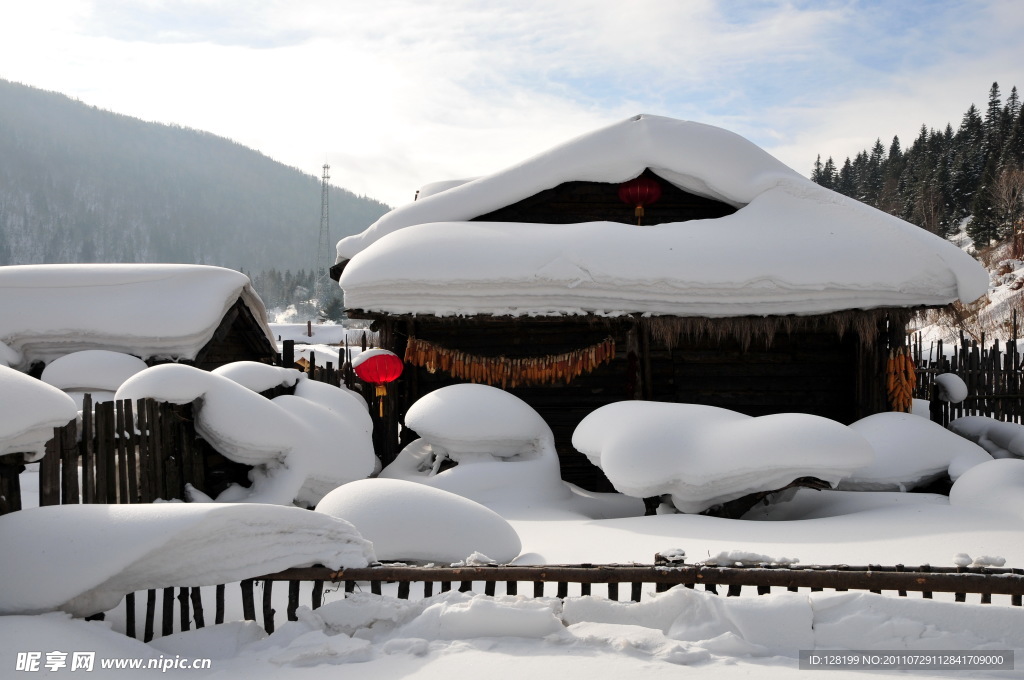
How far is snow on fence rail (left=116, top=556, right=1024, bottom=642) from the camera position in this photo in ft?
12.0

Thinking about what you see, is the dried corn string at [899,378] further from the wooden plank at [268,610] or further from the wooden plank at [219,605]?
the wooden plank at [219,605]

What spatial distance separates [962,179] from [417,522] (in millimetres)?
61458

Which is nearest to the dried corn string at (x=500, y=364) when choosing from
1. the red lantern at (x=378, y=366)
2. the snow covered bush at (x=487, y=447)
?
the red lantern at (x=378, y=366)

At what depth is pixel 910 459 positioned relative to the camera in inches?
317

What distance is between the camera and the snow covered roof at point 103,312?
12969mm

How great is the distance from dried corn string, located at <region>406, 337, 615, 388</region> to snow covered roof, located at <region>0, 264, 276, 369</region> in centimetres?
548

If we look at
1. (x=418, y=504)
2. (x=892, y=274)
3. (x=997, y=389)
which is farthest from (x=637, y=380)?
(x=997, y=389)

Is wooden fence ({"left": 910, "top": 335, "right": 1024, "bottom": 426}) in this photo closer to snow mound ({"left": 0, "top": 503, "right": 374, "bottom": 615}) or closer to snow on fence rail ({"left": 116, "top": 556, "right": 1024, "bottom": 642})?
snow on fence rail ({"left": 116, "top": 556, "right": 1024, "bottom": 642})

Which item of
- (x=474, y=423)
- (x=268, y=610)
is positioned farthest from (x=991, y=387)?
(x=268, y=610)

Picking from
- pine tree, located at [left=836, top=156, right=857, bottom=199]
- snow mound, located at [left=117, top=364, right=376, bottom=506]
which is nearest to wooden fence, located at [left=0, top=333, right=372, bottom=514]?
snow mound, located at [left=117, top=364, right=376, bottom=506]

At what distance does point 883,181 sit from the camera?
64.7 metres

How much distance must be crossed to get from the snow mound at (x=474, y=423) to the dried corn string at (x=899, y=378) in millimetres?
4890

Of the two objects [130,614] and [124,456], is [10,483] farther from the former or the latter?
[124,456]

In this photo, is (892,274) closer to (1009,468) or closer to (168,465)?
(1009,468)
